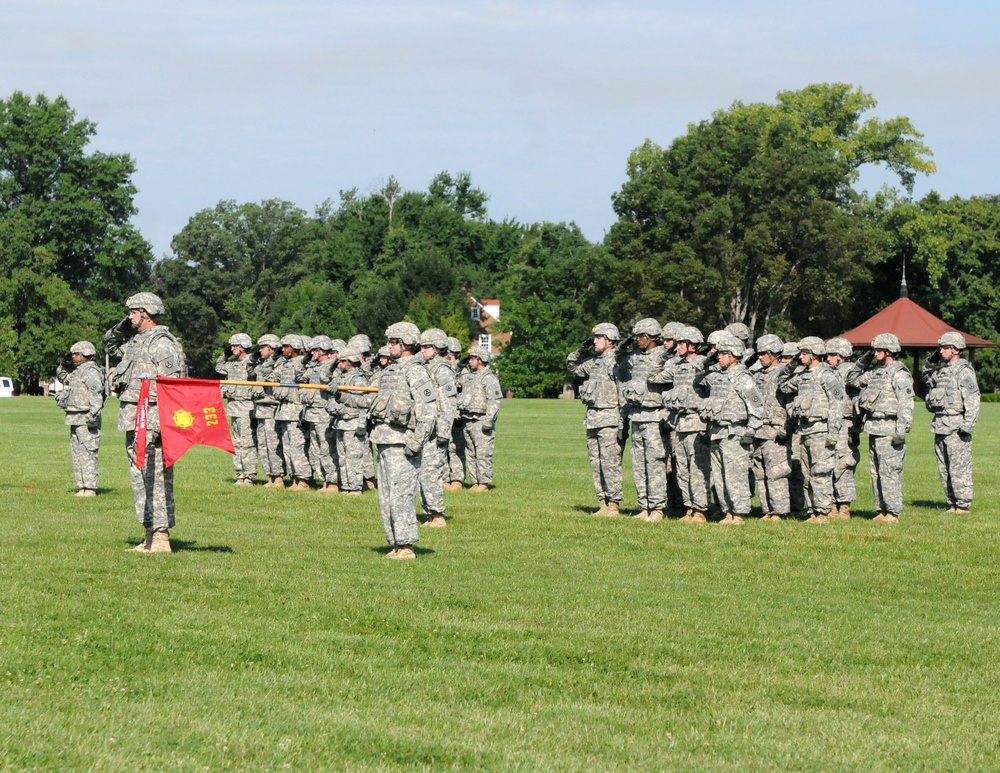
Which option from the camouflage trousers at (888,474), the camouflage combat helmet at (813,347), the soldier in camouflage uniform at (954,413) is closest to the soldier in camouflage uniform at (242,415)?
the camouflage combat helmet at (813,347)

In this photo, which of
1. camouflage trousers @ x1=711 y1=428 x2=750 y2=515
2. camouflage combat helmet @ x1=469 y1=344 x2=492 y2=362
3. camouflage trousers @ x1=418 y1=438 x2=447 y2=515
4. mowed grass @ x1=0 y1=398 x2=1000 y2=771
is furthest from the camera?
camouflage combat helmet @ x1=469 y1=344 x2=492 y2=362

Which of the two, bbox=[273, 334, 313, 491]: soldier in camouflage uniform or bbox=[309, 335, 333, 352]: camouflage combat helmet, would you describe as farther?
bbox=[309, 335, 333, 352]: camouflage combat helmet

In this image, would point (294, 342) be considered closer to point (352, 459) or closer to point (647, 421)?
point (352, 459)

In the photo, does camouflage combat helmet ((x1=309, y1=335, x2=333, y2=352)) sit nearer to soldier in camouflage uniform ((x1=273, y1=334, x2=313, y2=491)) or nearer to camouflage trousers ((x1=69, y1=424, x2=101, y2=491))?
soldier in camouflage uniform ((x1=273, y1=334, x2=313, y2=491))

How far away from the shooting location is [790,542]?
16.2 meters

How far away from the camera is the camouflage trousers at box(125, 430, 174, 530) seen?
13.9 metres

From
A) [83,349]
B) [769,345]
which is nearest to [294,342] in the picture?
[83,349]

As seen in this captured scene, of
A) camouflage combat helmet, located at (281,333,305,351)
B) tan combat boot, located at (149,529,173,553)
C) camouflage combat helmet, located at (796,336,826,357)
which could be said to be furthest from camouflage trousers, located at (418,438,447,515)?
camouflage combat helmet, located at (281,333,305,351)

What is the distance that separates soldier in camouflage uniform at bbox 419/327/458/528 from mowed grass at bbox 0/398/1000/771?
45 cm

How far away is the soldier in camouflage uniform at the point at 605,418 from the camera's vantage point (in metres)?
19.0

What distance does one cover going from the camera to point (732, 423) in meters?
17.7

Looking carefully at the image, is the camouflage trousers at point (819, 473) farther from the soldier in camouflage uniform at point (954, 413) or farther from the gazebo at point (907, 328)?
the gazebo at point (907, 328)

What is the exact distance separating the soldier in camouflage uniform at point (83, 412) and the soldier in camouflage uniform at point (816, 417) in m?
9.64

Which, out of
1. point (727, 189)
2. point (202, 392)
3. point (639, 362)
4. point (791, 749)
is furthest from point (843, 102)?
point (791, 749)
